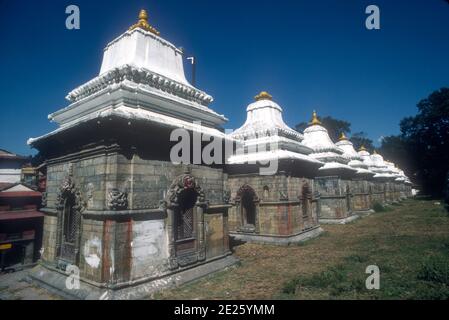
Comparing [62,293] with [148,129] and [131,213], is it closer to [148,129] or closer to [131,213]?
[131,213]

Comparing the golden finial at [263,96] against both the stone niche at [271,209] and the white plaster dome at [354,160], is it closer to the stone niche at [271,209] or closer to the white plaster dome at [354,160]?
the stone niche at [271,209]

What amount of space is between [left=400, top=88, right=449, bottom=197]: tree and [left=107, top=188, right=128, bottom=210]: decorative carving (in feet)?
162

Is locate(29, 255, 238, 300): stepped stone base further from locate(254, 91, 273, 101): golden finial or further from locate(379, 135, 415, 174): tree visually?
locate(379, 135, 415, 174): tree

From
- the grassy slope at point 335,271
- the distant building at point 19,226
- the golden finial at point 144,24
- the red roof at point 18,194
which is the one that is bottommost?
the grassy slope at point 335,271

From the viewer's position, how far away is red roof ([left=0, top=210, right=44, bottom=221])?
10.1 metres

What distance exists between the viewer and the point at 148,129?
7266 mm

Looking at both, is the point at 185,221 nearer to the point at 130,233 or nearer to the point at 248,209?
the point at 130,233

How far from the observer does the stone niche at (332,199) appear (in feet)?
64.6

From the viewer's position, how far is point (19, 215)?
1041 cm

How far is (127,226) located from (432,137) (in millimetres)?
49457

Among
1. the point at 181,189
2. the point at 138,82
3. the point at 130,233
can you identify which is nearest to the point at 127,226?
the point at 130,233

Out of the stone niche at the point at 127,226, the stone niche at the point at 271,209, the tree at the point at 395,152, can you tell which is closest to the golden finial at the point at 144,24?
the stone niche at the point at 127,226

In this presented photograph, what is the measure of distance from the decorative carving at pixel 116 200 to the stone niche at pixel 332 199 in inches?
632
